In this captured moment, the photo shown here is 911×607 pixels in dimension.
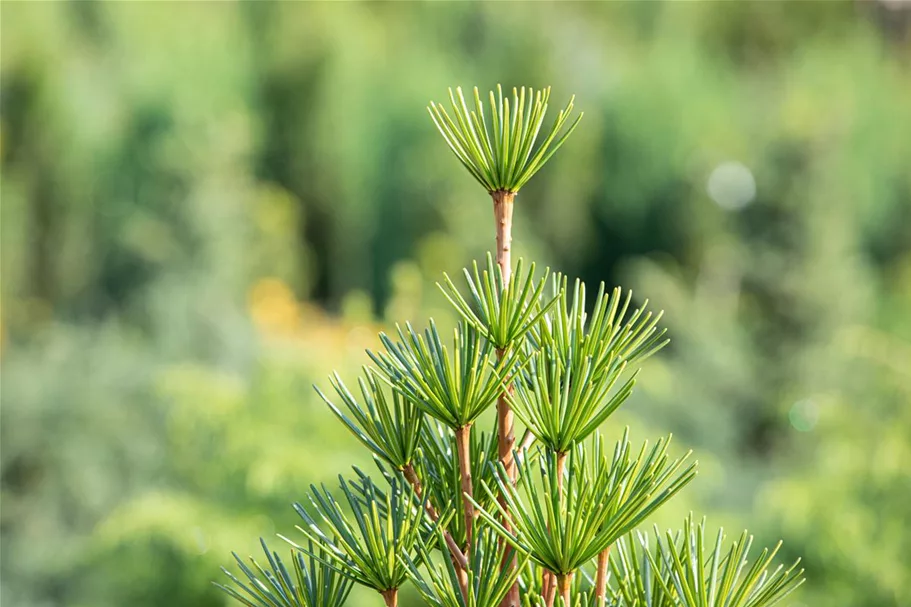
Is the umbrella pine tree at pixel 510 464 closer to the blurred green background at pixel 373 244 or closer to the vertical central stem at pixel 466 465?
the vertical central stem at pixel 466 465

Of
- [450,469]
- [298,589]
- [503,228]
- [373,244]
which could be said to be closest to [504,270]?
[503,228]

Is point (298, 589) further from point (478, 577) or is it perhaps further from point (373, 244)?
point (373, 244)

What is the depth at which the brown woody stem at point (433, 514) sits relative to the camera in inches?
22.6

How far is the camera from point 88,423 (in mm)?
3537

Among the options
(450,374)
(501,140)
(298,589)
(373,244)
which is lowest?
(298,589)

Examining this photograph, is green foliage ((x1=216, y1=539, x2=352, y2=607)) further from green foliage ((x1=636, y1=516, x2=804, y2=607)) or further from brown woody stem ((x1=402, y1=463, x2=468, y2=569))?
green foliage ((x1=636, y1=516, x2=804, y2=607))

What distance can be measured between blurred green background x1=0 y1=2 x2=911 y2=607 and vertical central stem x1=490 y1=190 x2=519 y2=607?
61.8 inches

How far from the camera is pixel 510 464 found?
0.59m

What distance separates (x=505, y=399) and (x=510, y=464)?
0.05 meters

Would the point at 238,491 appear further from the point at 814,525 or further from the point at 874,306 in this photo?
the point at 874,306

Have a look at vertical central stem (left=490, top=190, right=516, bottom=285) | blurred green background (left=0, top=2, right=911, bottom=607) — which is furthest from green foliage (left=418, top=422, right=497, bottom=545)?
blurred green background (left=0, top=2, right=911, bottom=607)

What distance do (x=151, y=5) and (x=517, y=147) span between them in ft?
23.6

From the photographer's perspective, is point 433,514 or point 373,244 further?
point 373,244

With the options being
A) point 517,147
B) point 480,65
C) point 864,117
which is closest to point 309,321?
point 480,65
